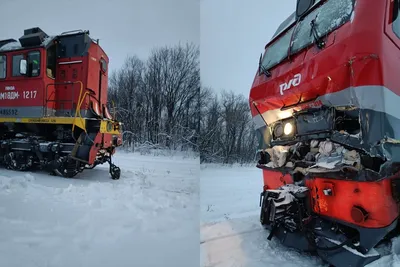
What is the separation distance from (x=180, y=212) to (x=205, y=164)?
1.01 ft

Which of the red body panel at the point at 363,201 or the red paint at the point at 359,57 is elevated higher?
the red paint at the point at 359,57

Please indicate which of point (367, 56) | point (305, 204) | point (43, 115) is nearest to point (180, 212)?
point (305, 204)

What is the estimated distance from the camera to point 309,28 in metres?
1.45

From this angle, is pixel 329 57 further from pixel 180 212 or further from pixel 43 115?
pixel 43 115

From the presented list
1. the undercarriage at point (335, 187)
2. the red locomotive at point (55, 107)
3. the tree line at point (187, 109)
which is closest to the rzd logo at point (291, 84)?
the undercarriage at point (335, 187)

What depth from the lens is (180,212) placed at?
1100 mm

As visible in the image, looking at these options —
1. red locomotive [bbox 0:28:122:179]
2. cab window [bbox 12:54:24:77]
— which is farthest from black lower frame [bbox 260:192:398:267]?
cab window [bbox 12:54:24:77]

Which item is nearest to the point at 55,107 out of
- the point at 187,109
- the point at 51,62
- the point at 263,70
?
the point at 51,62

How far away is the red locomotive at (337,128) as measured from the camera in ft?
3.33

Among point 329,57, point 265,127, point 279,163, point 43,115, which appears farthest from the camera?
point 43,115

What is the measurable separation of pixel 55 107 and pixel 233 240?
2.87m

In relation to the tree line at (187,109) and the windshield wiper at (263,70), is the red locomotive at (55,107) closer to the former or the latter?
the windshield wiper at (263,70)

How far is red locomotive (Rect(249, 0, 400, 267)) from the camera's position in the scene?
1015 millimetres

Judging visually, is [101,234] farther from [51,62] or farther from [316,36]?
[51,62]
